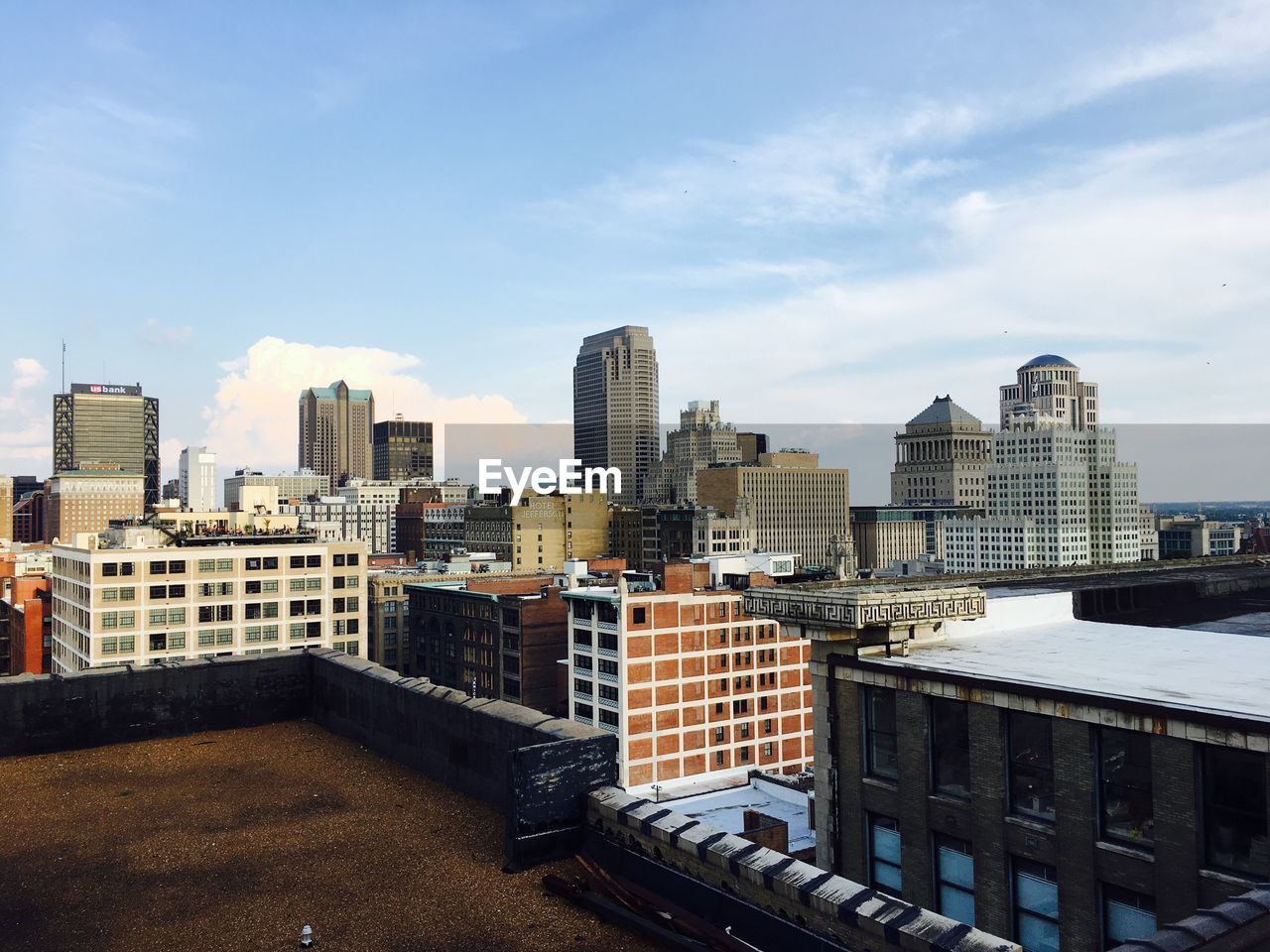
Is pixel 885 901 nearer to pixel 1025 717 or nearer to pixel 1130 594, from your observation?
pixel 1025 717

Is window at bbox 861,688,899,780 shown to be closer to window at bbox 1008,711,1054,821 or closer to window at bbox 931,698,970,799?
→ window at bbox 931,698,970,799

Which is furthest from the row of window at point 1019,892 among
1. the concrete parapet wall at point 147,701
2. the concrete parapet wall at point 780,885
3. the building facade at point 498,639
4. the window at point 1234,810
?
the building facade at point 498,639

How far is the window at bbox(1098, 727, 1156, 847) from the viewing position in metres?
21.3

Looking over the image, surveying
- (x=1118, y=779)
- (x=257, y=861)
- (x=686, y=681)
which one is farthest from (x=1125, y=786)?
(x=686, y=681)

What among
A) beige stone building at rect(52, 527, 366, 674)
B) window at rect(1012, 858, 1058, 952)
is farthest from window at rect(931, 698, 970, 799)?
beige stone building at rect(52, 527, 366, 674)

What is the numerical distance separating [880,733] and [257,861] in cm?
2005

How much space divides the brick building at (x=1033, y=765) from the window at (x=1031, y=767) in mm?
45

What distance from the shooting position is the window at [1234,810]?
1958cm

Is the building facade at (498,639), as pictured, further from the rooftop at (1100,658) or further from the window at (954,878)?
the window at (954,878)

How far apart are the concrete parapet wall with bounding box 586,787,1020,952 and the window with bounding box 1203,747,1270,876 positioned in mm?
15426

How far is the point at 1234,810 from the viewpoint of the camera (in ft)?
65.6

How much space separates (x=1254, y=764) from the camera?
774 inches

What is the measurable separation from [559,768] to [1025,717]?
1672 cm

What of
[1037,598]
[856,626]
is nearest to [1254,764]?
[856,626]
